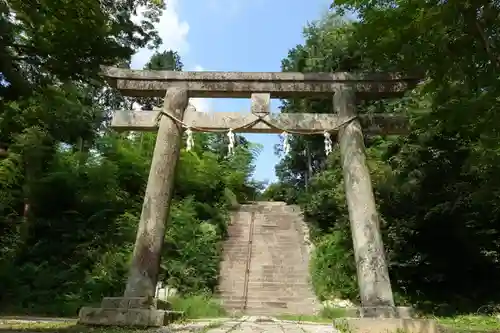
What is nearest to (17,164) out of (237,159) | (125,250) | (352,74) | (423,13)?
(125,250)

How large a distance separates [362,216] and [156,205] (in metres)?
3.22

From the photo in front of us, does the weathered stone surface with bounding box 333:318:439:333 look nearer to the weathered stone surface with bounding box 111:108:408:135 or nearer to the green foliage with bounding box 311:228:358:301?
the weathered stone surface with bounding box 111:108:408:135

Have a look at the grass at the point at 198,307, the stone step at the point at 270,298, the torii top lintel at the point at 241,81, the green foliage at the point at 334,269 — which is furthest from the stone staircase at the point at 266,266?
the torii top lintel at the point at 241,81

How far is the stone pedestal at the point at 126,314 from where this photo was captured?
6434mm

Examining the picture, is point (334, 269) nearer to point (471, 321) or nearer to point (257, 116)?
point (471, 321)

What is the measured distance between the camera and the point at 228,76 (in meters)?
8.35

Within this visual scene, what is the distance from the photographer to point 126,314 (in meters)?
6.48

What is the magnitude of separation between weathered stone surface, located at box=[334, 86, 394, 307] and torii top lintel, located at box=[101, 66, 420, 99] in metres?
0.30

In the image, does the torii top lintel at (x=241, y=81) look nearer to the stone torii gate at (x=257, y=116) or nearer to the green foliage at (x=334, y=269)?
the stone torii gate at (x=257, y=116)

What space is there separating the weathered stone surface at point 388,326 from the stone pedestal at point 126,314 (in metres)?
2.56

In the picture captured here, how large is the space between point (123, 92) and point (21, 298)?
6449 millimetres

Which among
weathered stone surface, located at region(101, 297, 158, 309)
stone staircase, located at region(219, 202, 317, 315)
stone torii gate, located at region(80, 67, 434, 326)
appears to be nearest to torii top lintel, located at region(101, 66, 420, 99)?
stone torii gate, located at region(80, 67, 434, 326)

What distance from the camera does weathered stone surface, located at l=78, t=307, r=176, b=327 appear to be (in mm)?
6422

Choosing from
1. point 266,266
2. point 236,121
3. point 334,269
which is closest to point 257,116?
point 236,121
